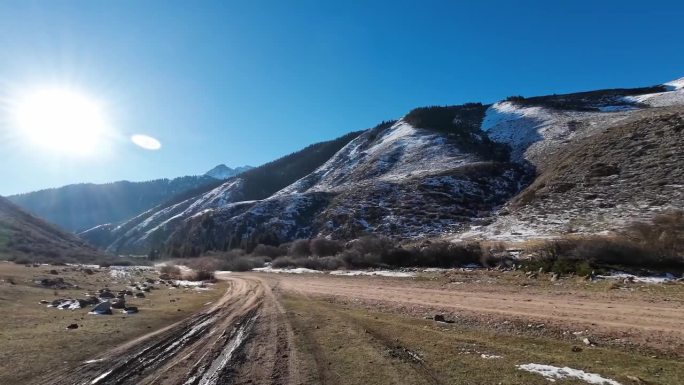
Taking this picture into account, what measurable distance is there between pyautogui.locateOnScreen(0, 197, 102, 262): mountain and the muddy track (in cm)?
8195

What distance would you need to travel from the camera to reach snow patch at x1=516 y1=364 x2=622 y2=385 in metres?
8.55

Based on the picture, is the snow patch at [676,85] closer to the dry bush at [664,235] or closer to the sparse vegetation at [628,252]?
the dry bush at [664,235]

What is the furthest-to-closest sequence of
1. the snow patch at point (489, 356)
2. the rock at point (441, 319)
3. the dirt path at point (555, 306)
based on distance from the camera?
the rock at point (441, 319), the dirt path at point (555, 306), the snow patch at point (489, 356)

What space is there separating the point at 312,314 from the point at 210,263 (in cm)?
7350

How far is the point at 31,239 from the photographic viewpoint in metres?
105

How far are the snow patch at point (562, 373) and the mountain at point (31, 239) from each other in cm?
9297

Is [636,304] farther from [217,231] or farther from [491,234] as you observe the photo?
[217,231]

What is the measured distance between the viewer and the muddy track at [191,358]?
980 cm

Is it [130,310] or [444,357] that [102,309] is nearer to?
[130,310]

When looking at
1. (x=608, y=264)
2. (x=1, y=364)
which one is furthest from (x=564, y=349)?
(x=608, y=264)

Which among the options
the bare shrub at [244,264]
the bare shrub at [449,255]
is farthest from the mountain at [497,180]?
the bare shrub at [244,264]

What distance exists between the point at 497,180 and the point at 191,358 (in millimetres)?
100546

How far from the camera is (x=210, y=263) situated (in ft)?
285

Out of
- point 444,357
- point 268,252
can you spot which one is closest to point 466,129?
point 268,252
